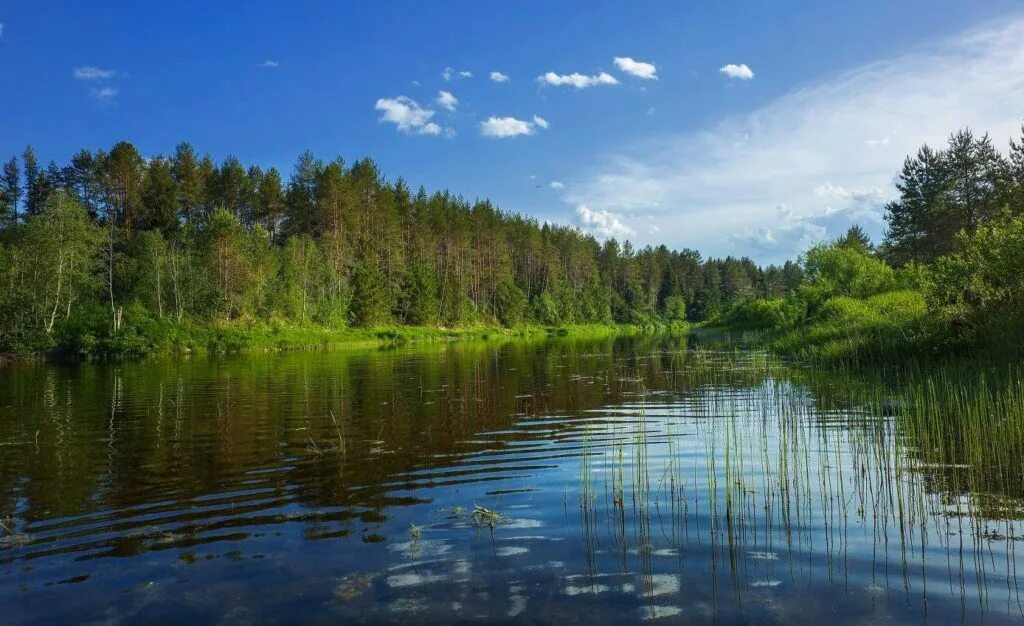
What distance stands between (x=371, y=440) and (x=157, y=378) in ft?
68.6

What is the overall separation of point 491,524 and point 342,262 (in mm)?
71868

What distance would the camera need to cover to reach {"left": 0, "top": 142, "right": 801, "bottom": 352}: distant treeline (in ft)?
164

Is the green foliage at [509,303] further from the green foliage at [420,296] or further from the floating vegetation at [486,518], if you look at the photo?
the floating vegetation at [486,518]

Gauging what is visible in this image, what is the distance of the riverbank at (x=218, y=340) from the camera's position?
4675cm

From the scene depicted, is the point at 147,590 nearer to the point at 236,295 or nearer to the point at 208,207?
the point at 236,295

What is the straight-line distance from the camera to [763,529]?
25.5 ft

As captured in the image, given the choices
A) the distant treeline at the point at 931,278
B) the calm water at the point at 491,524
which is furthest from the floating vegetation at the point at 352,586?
the distant treeline at the point at 931,278

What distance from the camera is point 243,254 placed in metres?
61.7

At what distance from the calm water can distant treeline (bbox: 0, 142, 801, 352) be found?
40753 millimetres

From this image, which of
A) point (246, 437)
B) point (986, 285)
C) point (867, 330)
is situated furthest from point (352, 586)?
point (867, 330)

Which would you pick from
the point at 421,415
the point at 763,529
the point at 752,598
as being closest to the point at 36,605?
the point at 752,598

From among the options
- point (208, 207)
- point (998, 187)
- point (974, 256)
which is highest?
point (208, 207)

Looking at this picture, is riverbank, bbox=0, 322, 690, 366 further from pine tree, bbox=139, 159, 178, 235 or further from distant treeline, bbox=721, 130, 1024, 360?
distant treeline, bbox=721, 130, 1024, 360

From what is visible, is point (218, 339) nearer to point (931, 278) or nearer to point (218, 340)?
point (218, 340)
